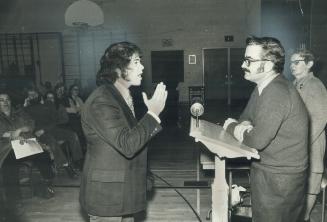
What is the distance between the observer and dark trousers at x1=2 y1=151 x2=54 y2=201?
394 cm

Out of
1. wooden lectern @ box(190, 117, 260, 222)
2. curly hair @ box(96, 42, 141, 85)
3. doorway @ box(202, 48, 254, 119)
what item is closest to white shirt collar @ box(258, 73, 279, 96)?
wooden lectern @ box(190, 117, 260, 222)

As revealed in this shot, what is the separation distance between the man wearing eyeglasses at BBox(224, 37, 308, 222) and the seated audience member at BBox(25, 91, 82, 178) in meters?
3.46

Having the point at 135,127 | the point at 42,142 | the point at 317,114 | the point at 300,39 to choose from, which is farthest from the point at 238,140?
the point at 300,39

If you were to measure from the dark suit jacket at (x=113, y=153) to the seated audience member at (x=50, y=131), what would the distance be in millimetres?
3124

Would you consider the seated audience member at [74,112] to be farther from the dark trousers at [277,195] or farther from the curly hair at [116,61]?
the dark trousers at [277,195]

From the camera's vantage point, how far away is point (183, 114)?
11.4 meters

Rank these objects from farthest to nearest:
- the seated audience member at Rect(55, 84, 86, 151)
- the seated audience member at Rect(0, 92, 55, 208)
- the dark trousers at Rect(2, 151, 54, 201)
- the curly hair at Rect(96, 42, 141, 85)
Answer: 1. the seated audience member at Rect(55, 84, 86, 151)
2. the dark trousers at Rect(2, 151, 54, 201)
3. the seated audience member at Rect(0, 92, 55, 208)
4. the curly hair at Rect(96, 42, 141, 85)

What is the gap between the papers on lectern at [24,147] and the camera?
3.69 meters

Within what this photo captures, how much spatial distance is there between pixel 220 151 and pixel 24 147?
2.64 metres

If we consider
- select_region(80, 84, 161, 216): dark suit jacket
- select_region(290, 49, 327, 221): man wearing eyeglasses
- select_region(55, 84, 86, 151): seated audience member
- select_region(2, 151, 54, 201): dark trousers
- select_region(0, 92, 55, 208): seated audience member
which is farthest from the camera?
select_region(55, 84, 86, 151): seated audience member

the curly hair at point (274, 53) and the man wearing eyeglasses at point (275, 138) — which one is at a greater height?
the curly hair at point (274, 53)

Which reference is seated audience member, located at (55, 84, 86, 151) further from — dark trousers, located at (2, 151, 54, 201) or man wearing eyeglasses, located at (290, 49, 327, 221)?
man wearing eyeglasses, located at (290, 49, 327, 221)

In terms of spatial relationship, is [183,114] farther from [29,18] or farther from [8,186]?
[8,186]

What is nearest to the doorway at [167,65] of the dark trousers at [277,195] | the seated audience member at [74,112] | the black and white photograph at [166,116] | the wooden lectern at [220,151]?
the black and white photograph at [166,116]
